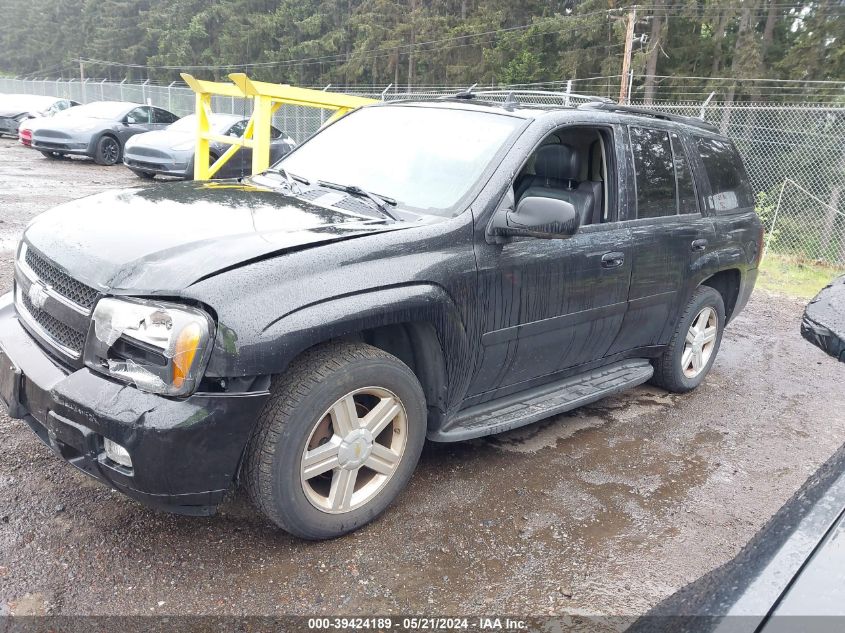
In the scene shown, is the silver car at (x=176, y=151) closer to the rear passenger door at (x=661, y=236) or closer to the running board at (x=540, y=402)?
the rear passenger door at (x=661, y=236)

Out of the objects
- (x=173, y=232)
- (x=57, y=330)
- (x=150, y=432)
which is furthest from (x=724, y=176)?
(x=57, y=330)

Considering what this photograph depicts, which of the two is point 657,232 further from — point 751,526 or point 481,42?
point 481,42

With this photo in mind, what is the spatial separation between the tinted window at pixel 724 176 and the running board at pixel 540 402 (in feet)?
4.38

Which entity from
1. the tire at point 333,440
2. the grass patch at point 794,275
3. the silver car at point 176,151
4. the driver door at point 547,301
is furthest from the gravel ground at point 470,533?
the silver car at point 176,151

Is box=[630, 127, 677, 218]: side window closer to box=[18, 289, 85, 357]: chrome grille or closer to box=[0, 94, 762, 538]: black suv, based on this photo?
box=[0, 94, 762, 538]: black suv

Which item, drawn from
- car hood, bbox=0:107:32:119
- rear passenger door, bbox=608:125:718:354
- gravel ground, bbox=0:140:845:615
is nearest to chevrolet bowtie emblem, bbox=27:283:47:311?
gravel ground, bbox=0:140:845:615

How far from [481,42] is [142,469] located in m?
39.3

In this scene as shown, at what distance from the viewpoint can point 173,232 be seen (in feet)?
8.79

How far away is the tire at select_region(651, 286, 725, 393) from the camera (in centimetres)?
461

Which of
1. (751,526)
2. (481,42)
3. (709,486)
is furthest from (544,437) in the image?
(481,42)

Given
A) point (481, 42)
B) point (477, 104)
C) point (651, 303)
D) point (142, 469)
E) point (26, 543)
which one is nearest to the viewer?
point (142, 469)

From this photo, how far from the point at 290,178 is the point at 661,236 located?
7.36ft

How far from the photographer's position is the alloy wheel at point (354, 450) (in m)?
2.67

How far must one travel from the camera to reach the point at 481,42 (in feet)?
124
